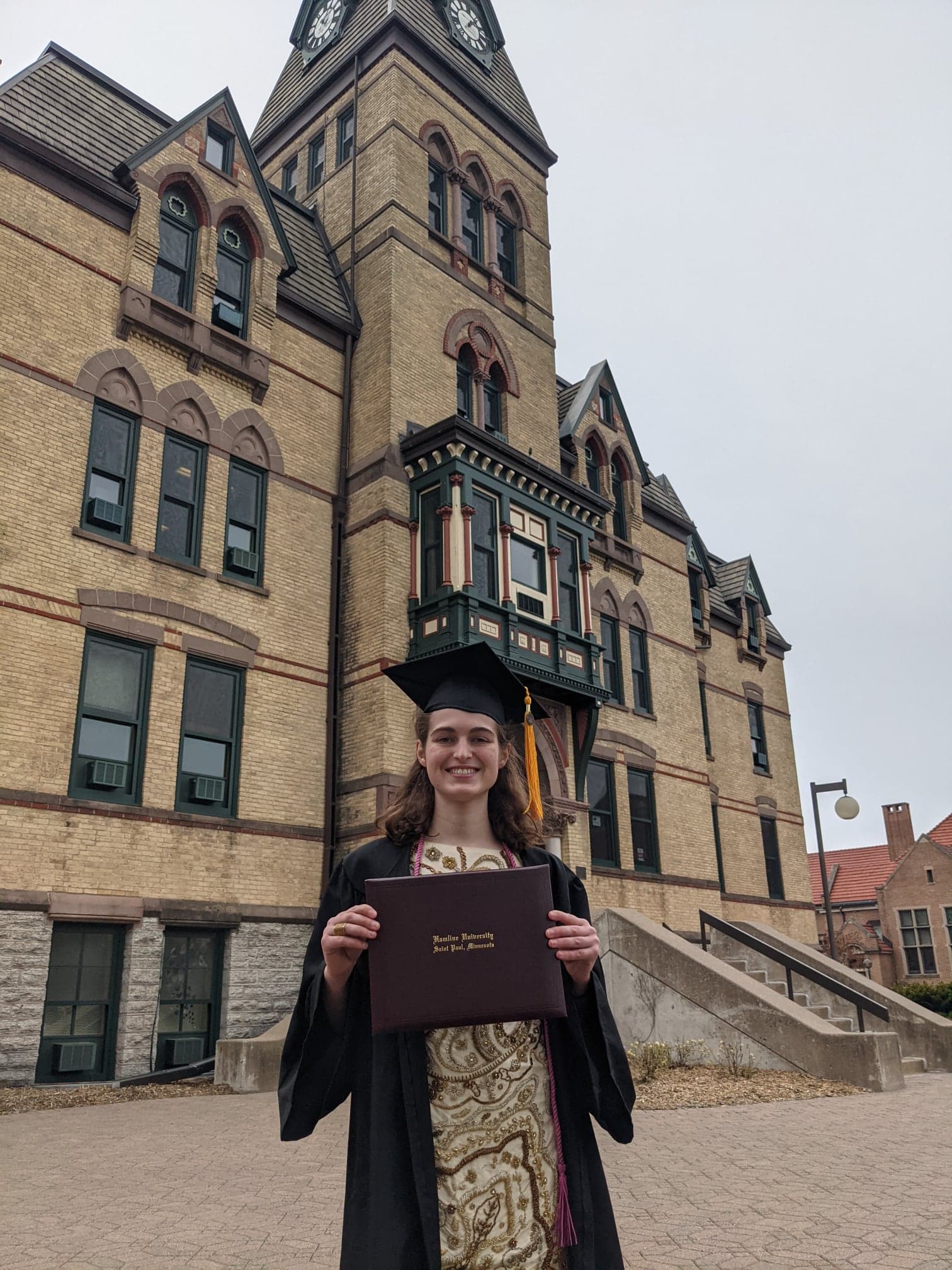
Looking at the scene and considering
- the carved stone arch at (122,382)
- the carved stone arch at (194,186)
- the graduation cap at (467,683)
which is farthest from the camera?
the carved stone arch at (194,186)

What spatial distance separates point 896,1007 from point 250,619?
1349 centimetres

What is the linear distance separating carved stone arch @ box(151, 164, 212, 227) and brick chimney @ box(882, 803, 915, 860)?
1627 inches

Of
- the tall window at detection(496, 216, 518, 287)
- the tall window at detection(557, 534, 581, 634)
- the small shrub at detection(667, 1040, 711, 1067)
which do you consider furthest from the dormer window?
the small shrub at detection(667, 1040, 711, 1067)

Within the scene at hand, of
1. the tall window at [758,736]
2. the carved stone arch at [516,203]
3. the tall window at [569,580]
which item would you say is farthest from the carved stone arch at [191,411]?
the tall window at [758,736]

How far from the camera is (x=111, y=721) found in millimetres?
14000

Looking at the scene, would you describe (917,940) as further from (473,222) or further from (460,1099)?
(460,1099)

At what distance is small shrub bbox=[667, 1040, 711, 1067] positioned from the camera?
1359 cm

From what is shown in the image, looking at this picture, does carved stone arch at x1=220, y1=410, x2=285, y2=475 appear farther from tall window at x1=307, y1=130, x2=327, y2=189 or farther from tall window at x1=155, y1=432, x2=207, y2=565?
tall window at x1=307, y1=130, x2=327, y2=189

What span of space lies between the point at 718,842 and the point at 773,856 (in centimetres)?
327

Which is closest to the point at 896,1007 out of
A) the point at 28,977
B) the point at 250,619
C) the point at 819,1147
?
the point at 819,1147

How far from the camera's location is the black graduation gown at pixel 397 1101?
266 centimetres

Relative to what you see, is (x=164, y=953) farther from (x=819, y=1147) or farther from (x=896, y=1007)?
(x=896, y=1007)

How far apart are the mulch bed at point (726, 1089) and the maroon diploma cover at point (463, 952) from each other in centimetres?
917

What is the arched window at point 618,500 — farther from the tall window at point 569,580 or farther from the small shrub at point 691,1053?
the small shrub at point 691,1053
